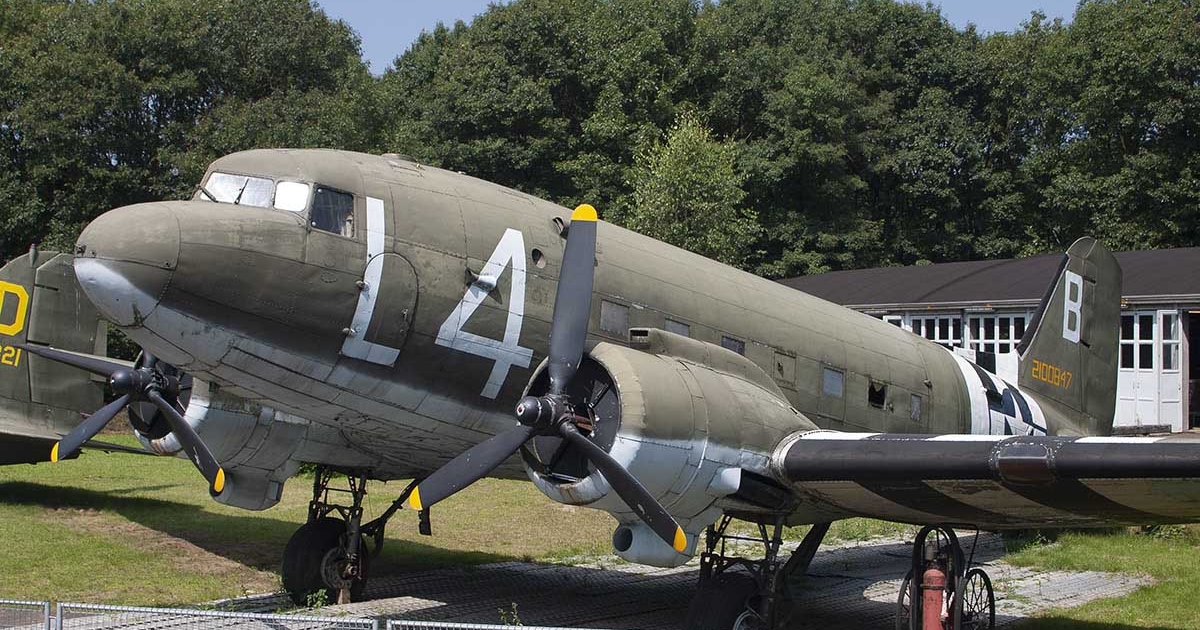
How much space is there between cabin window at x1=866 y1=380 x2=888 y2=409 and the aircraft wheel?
5.73 meters

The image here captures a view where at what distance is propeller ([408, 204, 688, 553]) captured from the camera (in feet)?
27.1

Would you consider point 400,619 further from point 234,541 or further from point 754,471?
point 234,541

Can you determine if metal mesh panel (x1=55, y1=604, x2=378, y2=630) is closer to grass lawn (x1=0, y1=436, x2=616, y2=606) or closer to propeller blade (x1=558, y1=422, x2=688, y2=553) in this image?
grass lawn (x1=0, y1=436, x2=616, y2=606)

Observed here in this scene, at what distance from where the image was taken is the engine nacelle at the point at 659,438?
8.40 metres

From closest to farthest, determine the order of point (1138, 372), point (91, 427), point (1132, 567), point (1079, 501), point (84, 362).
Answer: point (1079, 501) < point (91, 427) < point (84, 362) < point (1132, 567) < point (1138, 372)

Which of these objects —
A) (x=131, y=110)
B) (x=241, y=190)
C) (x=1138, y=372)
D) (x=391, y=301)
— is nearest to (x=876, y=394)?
(x=391, y=301)

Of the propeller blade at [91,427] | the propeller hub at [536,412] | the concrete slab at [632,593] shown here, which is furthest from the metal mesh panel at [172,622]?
the propeller hub at [536,412]

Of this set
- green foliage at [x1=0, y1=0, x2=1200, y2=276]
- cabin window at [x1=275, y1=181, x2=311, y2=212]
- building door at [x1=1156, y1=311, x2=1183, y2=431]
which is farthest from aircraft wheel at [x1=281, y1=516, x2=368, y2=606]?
green foliage at [x1=0, y1=0, x2=1200, y2=276]

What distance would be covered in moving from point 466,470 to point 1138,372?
22404 millimetres

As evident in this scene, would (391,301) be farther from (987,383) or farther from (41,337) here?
(41,337)

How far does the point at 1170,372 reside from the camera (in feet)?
85.0

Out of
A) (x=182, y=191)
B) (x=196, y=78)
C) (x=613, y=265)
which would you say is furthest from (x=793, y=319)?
(x=196, y=78)

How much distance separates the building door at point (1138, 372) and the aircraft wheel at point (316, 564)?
20701 millimetres

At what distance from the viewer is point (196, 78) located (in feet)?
132
